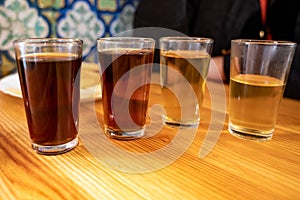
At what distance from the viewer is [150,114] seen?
67cm

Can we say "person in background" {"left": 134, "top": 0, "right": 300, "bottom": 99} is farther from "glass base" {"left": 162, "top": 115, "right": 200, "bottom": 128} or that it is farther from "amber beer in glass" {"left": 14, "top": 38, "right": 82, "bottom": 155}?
"amber beer in glass" {"left": 14, "top": 38, "right": 82, "bottom": 155}

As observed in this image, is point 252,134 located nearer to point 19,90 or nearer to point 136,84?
point 136,84

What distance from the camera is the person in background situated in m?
1.30

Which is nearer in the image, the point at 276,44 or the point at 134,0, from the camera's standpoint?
the point at 276,44

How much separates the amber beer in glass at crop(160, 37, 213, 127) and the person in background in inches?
27.9

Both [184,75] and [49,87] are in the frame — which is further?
[184,75]

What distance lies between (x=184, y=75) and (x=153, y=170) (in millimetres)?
235

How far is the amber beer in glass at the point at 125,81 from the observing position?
19.4 inches

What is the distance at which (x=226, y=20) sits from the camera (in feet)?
5.06

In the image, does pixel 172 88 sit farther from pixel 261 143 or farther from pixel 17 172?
pixel 17 172

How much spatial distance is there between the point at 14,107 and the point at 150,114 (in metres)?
0.35

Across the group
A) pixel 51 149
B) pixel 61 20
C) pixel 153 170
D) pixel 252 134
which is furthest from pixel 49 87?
pixel 61 20

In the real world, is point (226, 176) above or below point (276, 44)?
below

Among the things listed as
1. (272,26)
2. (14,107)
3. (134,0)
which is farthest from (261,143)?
(134,0)
